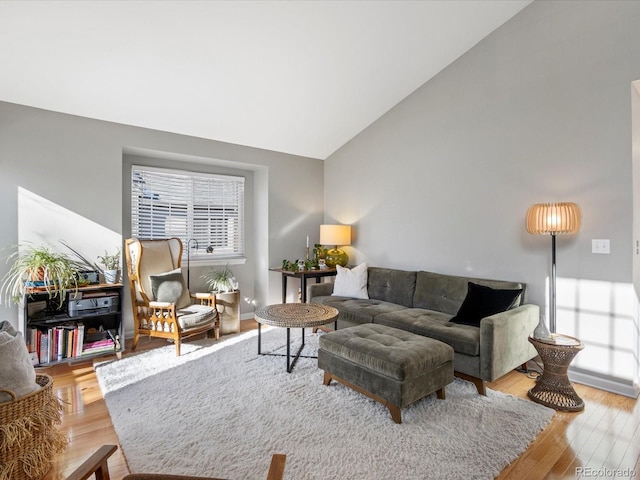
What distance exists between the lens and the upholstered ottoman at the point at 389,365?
2.33 m

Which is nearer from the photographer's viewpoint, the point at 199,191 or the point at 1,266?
the point at 1,266

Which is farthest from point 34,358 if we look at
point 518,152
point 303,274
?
point 518,152

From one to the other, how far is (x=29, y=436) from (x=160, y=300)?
2.01 metres

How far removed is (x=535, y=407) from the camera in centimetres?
255

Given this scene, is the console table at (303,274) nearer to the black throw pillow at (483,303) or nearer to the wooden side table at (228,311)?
the wooden side table at (228,311)

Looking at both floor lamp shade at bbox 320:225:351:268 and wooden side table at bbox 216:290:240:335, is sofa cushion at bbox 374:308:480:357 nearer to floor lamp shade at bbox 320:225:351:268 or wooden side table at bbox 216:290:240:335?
floor lamp shade at bbox 320:225:351:268

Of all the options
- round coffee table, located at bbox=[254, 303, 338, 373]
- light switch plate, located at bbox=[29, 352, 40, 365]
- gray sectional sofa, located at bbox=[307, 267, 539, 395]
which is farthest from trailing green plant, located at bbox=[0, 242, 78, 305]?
gray sectional sofa, located at bbox=[307, 267, 539, 395]

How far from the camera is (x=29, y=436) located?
1.80m

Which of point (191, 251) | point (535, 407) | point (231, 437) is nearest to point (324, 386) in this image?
point (231, 437)

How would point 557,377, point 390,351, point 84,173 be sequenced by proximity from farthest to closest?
1. point 84,173
2. point 557,377
3. point 390,351

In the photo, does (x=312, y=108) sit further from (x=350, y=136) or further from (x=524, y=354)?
(x=524, y=354)

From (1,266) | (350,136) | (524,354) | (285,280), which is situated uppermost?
(350,136)

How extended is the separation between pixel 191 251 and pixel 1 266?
1.97 meters

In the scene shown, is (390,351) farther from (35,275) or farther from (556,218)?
(35,275)
